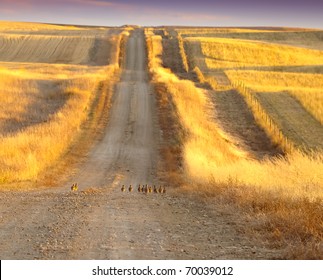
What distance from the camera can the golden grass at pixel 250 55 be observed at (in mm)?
63500

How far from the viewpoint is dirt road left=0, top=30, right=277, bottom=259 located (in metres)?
8.11

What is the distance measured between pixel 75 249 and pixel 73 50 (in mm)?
63069

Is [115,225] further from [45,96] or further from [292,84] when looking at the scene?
[292,84]

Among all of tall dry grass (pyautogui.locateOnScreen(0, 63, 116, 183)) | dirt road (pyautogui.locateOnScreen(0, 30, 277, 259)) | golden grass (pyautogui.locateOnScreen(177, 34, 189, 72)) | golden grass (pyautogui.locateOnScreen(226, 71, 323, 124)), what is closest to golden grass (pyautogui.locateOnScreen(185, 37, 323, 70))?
golden grass (pyautogui.locateOnScreen(177, 34, 189, 72))

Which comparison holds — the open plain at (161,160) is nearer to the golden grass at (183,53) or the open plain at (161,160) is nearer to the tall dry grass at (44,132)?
the tall dry grass at (44,132)

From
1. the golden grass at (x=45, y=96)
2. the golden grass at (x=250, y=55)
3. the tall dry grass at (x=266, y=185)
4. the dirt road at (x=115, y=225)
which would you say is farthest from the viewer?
the golden grass at (x=250, y=55)

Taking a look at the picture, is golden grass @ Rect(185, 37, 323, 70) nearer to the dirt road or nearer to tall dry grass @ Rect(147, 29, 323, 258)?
tall dry grass @ Rect(147, 29, 323, 258)

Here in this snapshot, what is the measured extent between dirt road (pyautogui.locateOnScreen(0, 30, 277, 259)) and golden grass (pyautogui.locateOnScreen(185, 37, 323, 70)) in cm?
4633

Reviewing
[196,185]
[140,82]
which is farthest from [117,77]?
[196,185]

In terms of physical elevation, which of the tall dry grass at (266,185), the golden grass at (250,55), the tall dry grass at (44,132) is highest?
the tall dry grass at (266,185)

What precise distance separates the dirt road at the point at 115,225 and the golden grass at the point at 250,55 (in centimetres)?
4633

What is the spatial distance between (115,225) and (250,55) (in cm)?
6124

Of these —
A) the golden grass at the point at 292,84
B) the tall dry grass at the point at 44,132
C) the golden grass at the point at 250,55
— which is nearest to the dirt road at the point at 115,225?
the tall dry grass at the point at 44,132

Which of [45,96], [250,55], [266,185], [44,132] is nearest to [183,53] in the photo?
[250,55]
